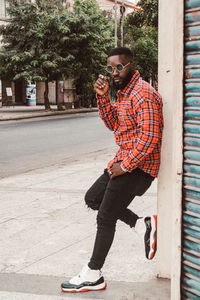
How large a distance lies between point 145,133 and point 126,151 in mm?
250

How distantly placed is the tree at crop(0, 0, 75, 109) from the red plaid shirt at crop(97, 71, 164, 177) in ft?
89.0

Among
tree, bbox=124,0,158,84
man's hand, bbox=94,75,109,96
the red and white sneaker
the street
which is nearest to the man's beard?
man's hand, bbox=94,75,109,96

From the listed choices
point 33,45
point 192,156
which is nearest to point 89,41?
point 33,45

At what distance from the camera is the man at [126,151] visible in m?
3.17

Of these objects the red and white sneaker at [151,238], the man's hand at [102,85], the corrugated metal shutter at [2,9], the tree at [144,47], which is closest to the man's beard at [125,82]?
the man's hand at [102,85]

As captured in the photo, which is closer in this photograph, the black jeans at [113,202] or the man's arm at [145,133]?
the man's arm at [145,133]

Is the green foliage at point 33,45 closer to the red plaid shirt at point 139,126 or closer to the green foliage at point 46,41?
the green foliage at point 46,41

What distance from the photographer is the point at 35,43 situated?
31.2 meters

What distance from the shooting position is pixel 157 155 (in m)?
3.35

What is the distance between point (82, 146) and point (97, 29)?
21091 millimetres

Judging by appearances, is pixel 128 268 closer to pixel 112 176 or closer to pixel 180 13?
pixel 112 176

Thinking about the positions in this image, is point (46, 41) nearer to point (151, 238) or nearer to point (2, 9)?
point (2, 9)

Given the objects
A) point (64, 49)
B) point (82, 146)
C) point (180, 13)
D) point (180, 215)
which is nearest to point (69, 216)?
point (180, 215)

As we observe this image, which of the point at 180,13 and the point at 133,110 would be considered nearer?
the point at 180,13
